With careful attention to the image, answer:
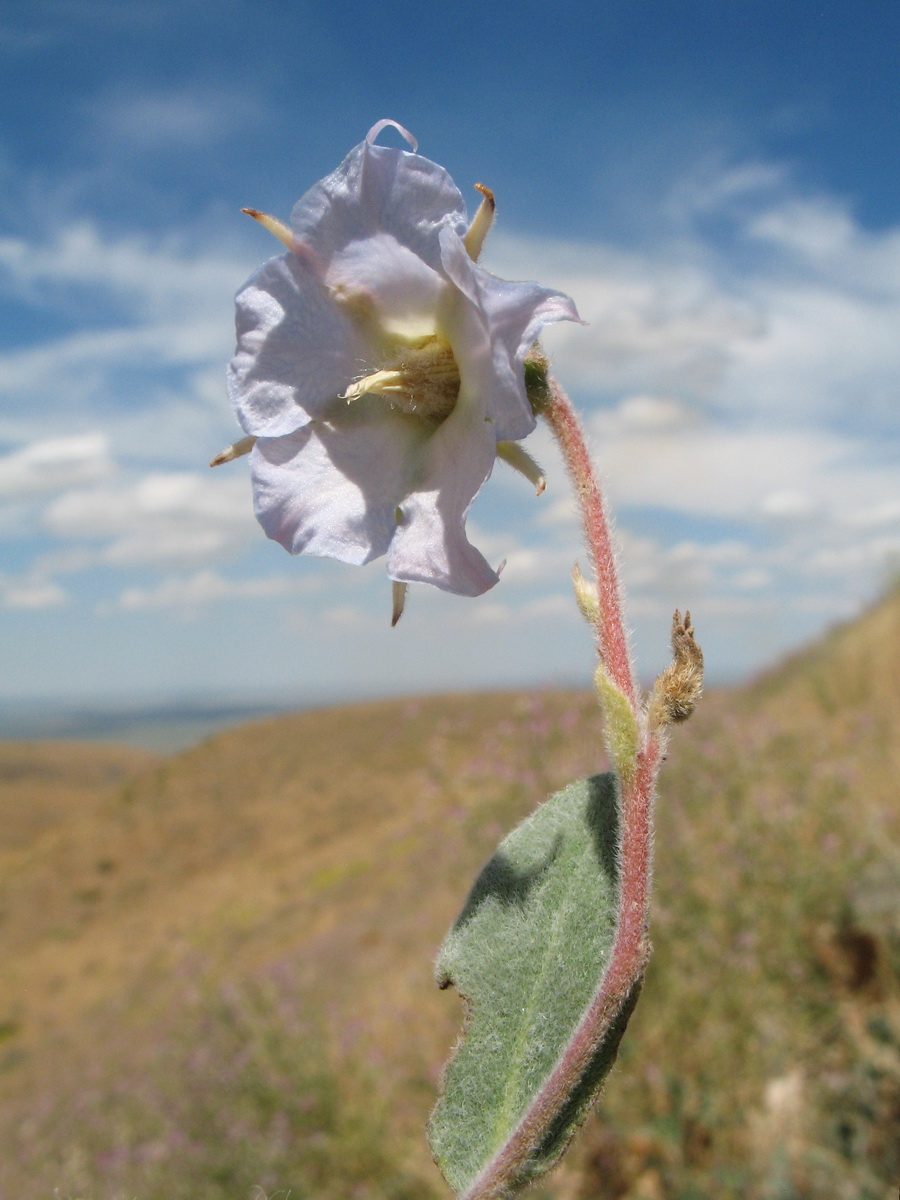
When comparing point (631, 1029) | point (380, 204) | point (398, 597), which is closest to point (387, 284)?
point (380, 204)

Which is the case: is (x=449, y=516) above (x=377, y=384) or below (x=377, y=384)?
below

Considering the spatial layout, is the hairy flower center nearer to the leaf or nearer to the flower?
the flower

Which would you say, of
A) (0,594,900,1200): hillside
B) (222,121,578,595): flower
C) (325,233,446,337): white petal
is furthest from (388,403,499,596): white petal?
(0,594,900,1200): hillside

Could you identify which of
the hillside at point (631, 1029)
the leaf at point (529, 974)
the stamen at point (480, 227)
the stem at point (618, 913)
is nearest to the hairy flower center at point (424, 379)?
the stamen at point (480, 227)

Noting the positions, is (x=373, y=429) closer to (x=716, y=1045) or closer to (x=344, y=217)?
(x=344, y=217)

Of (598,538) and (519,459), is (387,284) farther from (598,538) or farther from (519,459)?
(598,538)

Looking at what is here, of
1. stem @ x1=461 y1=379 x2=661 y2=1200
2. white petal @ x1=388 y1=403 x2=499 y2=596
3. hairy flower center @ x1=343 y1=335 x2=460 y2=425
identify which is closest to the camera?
stem @ x1=461 y1=379 x2=661 y2=1200
